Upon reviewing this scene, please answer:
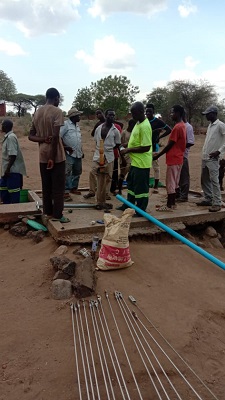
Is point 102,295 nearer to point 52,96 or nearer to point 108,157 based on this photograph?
point 52,96

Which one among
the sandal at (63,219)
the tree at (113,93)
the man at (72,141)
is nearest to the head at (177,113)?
the man at (72,141)

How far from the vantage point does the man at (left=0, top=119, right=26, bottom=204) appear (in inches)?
224

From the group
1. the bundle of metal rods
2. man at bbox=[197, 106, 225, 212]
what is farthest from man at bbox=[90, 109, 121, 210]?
the bundle of metal rods

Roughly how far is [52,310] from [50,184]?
2019mm

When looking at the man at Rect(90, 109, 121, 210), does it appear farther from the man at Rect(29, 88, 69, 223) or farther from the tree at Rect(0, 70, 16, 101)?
the tree at Rect(0, 70, 16, 101)

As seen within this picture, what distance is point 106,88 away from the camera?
111ft

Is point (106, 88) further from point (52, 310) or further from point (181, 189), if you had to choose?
point (52, 310)

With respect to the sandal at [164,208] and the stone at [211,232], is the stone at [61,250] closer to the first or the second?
the sandal at [164,208]

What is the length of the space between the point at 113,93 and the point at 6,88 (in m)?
16.6

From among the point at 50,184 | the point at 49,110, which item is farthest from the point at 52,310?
the point at 49,110

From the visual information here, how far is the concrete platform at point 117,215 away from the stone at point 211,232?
0.12 m

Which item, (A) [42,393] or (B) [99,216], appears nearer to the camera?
(A) [42,393]

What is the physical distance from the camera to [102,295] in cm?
349

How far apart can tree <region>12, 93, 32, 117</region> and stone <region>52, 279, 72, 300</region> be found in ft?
134
